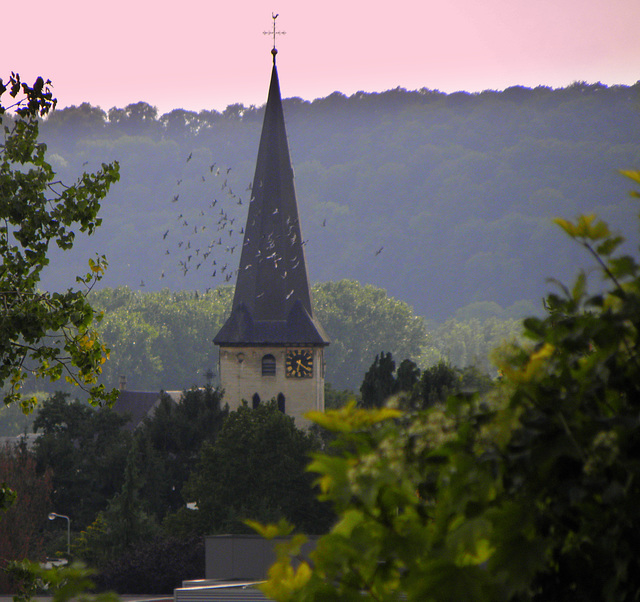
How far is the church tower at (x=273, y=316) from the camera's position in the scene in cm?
6172

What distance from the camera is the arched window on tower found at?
61.9 meters

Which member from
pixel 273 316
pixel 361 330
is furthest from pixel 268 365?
pixel 361 330

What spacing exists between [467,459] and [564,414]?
201 mm

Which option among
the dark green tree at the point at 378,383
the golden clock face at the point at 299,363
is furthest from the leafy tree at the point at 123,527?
the golden clock face at the point at 299,363

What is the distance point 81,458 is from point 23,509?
9932mm

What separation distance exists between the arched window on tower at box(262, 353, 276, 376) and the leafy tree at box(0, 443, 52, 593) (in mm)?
14659

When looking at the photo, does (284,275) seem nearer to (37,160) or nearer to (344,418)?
Answer: (37,160)

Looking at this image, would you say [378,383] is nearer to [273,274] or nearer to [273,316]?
[273,316]

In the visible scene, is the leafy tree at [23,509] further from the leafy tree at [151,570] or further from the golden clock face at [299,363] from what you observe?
the golden clock face at [299,363]

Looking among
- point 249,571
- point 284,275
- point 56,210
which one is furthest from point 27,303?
point 284,275

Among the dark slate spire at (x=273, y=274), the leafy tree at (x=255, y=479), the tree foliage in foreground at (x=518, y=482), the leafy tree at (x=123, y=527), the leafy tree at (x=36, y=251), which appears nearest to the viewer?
→ the tree foliage in foreground at (x=518, y=482)

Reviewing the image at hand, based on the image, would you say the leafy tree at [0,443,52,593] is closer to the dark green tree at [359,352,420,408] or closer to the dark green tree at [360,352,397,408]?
the dark green tree at [359,352,420,408]

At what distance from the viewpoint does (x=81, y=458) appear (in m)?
54.7

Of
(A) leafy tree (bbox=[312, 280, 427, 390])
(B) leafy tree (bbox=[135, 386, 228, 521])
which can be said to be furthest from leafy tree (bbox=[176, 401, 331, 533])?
(A) leafy tree (bbox=[312, 280, 427, 390])
